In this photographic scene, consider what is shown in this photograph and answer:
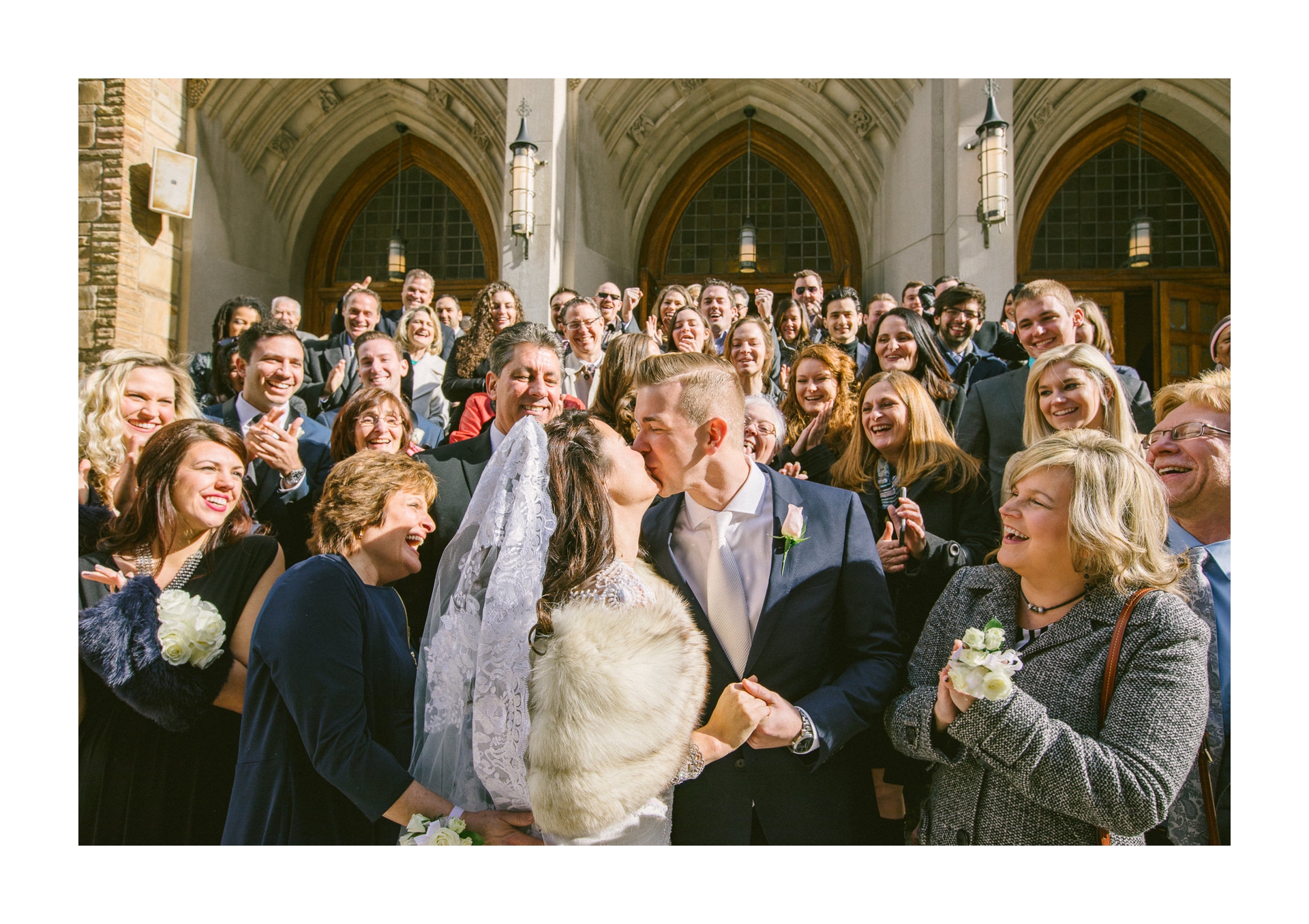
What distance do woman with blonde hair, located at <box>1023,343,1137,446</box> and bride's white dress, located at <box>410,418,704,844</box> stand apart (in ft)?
5.30

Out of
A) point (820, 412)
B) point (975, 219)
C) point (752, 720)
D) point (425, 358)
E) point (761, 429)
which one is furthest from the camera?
point (975, 219)

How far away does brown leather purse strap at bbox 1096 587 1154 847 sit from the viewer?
233 cm

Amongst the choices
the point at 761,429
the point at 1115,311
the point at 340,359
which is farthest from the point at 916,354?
the point at 1115,311

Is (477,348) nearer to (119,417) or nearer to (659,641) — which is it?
(119,417)

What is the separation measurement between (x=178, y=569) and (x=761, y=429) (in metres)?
2.20

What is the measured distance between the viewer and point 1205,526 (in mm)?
2965

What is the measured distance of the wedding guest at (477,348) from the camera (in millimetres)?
4746

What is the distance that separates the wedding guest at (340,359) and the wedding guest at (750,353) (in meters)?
1.98

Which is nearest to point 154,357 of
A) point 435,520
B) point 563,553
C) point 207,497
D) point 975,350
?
point 207,497

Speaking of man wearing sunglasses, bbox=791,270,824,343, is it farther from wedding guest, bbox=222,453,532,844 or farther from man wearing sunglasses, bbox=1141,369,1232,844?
wedding guest, bbox=222,453,532,844

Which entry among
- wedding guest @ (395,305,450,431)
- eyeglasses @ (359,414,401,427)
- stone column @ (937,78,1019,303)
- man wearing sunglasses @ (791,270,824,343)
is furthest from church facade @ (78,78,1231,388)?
eyeglasses @ (359,414,401,427)

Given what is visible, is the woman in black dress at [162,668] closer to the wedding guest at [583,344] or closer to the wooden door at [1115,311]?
the wedding guest at [583,344]

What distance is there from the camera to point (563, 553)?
246 cm

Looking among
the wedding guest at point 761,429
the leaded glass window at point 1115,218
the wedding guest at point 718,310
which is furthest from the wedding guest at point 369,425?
the leaded glass window at point 1115,218
